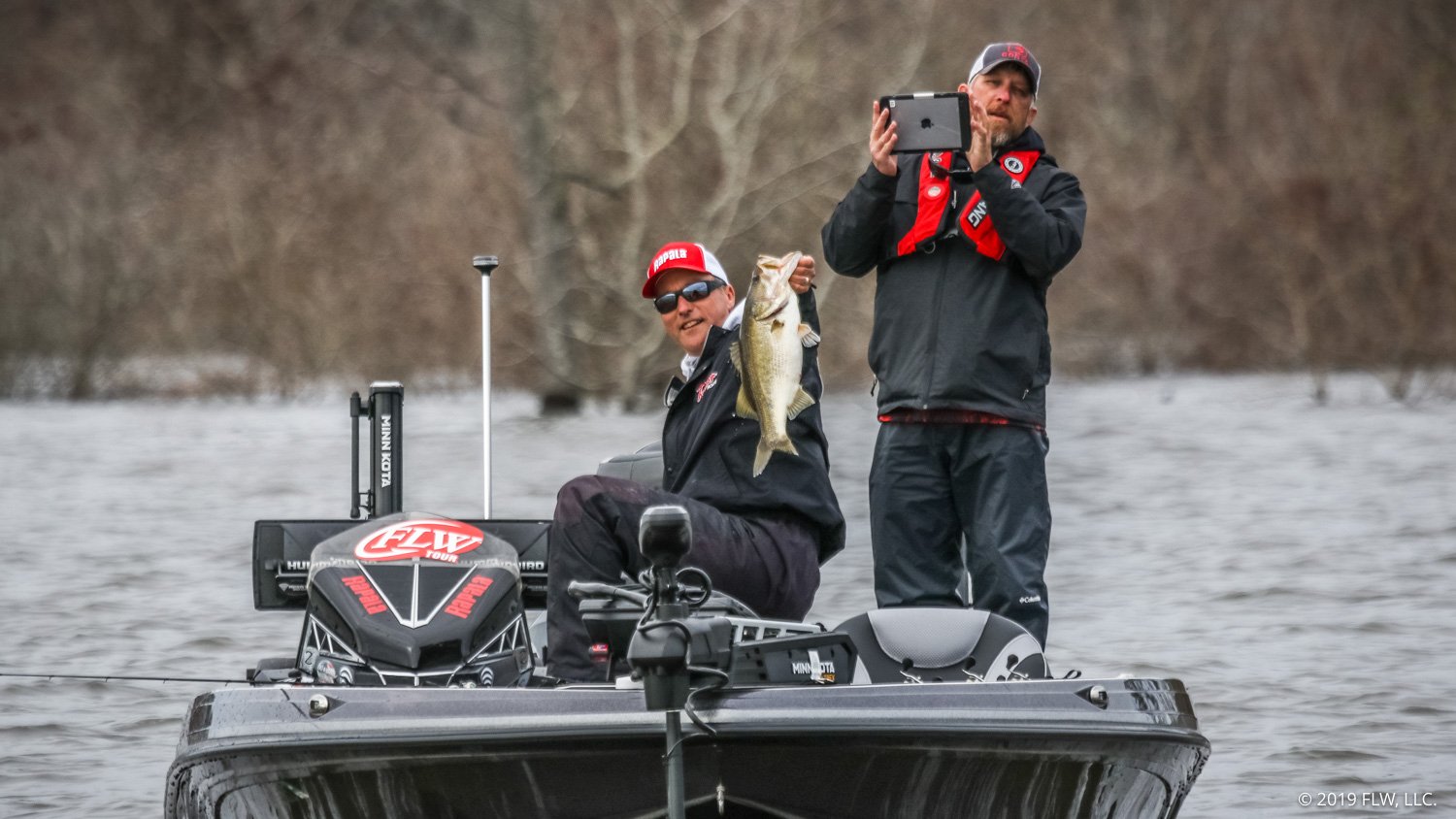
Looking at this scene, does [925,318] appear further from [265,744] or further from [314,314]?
[314,314]

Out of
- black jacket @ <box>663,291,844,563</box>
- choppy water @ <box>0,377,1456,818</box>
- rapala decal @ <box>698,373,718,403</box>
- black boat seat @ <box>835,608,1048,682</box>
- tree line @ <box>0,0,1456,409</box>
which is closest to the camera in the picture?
black boat seat @ <box>835,608,1048,682</box>

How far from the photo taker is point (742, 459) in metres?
5.32

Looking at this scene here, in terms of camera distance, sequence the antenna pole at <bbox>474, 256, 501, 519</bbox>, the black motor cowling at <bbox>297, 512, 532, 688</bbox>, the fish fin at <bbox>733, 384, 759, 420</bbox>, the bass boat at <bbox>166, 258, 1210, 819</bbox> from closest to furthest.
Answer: the bass boat at <bbox>166, 258, 1210, 819</bbox> < the black motor cowling at <bbox>297, 512, 532, 688</bbox> < the fish fin at <bbox>733, 384, 759, 420</bbox> < the antenna pole at <bbox>474, 256, 501, 519</bbox>

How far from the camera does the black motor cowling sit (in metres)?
5.06

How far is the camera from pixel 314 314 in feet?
84.1

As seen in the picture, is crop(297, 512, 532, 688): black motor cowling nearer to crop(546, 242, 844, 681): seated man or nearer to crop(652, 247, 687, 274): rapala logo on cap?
crop(546, 242, 844, 681): seated man

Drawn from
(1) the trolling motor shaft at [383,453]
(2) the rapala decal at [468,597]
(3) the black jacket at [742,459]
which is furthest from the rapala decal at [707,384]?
(1) the trolling motor shaft at [383,453]

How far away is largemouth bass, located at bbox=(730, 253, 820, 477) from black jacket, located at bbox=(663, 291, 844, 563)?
14 centimetres

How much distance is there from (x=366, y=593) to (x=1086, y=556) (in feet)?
27.4

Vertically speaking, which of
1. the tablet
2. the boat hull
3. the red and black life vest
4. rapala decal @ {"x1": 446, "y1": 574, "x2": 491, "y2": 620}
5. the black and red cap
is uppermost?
the black and red cap

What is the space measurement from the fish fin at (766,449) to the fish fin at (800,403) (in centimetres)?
7

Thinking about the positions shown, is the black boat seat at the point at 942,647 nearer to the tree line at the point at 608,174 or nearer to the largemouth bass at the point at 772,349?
the largemouth bass at the point at 772,349

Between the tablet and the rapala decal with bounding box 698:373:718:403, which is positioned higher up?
the tablet

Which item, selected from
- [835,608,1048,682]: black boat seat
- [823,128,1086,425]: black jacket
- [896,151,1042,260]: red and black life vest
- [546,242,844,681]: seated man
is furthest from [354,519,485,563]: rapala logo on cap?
[896,151,1042,260]: red and black life vest
